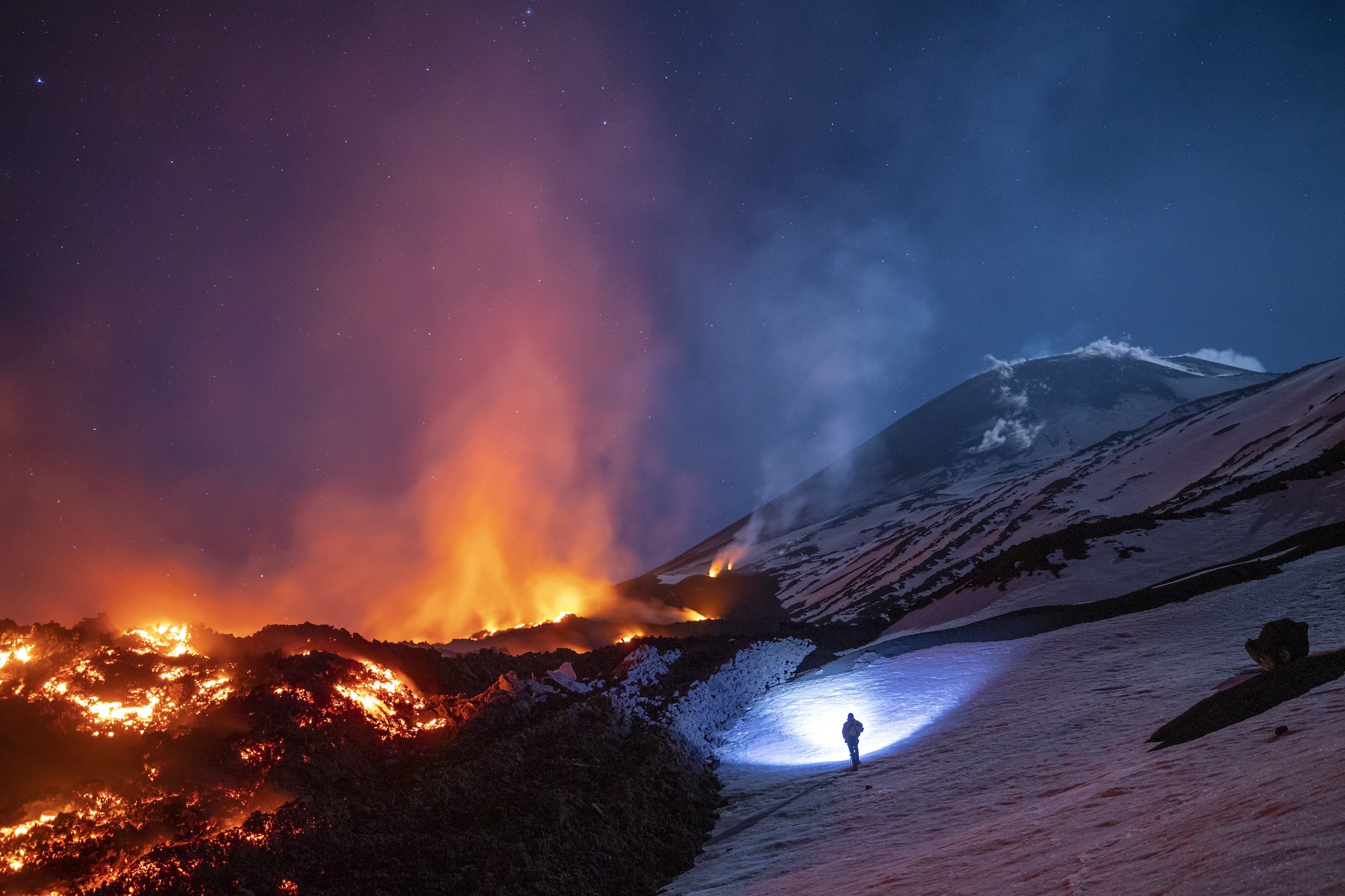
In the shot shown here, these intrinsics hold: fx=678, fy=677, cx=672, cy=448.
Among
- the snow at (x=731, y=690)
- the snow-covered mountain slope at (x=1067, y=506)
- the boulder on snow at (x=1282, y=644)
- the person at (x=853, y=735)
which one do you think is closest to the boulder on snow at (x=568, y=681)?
the snow at (x=731, y=690)

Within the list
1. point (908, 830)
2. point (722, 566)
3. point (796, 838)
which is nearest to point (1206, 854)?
point (908, 830)

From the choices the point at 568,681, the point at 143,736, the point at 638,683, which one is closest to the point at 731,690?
the point at 638,683

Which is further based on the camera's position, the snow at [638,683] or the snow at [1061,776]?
the snow at [638,683]

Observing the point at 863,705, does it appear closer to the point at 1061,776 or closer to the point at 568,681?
the point at 568,681

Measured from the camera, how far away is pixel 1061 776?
10.8m

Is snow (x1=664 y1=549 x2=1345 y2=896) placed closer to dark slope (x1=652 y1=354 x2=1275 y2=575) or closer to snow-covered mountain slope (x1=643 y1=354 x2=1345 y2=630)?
snow-covered mountain slope (x1=643 y1=354 x2=1345 y2=630)

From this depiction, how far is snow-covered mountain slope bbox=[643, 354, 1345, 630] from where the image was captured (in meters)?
31.9

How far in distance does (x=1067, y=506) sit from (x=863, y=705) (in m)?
52.9

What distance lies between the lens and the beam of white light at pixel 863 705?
683 inches

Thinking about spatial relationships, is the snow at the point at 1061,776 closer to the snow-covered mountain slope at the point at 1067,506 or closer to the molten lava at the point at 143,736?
the molten lava at the point at 143,736

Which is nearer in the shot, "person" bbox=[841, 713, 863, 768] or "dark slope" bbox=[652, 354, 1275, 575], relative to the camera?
"person" bbox=[841, 713, 863, 768]

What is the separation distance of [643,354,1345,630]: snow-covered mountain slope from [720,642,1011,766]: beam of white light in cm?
878

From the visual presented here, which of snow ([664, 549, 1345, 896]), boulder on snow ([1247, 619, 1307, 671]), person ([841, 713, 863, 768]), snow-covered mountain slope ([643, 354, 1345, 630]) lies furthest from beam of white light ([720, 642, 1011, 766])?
snow-covered mountain slope ([643, 354, 1345, 630])

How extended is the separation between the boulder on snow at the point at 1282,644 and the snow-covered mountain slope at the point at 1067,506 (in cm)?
1862
